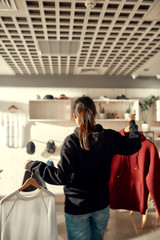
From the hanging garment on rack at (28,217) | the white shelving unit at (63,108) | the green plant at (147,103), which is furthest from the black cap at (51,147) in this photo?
the hanging garment on rack at (28,217)

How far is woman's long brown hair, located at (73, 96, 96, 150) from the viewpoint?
130 cm

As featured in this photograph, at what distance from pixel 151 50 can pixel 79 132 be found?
6.77 feet

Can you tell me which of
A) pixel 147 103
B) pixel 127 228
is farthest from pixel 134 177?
pixel 147 103

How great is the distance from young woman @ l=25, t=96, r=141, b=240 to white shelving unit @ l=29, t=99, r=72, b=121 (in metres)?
2.54

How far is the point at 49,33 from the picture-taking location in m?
2.34

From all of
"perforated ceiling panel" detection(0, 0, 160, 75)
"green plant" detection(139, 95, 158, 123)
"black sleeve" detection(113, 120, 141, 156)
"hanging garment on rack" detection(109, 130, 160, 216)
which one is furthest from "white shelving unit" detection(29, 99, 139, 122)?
"black sleeve" detection(113, 120, 141, 156)

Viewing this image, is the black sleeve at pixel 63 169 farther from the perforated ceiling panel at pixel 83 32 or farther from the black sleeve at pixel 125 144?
the perforated ceiling panel at pixel 83 32

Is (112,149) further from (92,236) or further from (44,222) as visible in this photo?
(44,222)

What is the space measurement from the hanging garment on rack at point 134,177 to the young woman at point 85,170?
132 centimetres

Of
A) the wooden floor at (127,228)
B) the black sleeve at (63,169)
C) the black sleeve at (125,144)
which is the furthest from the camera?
the wooden floor at (127,228)

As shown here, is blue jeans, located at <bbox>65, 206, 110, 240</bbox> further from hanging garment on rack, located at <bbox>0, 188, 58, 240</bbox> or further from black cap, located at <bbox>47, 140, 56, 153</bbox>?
black cap, located at <bbox>47, 140, 56, 153</bbox>

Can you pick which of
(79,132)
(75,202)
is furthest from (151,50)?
(75,202)

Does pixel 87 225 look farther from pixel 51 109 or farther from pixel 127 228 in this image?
pixel 51 109

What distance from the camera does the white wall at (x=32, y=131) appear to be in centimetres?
398
